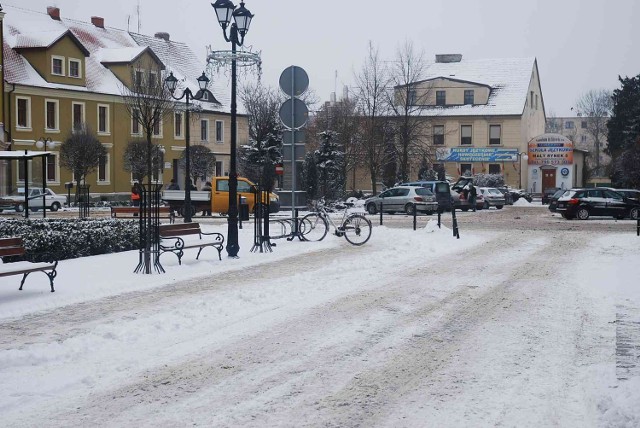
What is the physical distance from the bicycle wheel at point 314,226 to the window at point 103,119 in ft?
116

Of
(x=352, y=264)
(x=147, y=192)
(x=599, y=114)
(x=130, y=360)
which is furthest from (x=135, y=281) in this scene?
(x=599, y=114)

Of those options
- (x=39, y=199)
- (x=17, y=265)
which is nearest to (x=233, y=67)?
(x=17, y=265)

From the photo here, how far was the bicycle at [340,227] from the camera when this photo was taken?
20828 millimetres

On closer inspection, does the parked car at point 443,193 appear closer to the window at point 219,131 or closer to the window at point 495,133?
the window at point 219,131

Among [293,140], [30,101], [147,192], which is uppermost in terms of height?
[30,101]

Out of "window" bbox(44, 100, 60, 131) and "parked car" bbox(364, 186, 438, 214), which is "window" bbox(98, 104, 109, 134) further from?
"parked car" bbox(364, 186, 438, 214)

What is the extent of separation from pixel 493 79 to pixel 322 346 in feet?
213

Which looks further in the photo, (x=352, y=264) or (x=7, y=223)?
(x=7, y=223)

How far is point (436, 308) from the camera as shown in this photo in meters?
11.3

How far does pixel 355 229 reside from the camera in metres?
20.7

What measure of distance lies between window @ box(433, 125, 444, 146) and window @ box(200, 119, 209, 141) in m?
19.0

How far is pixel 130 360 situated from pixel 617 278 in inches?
367

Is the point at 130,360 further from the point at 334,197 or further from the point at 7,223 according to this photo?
the point at 334,197

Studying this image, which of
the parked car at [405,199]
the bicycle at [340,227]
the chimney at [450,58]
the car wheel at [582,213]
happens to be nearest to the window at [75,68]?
the parked car at [405,199]
